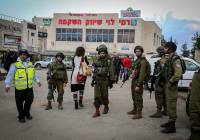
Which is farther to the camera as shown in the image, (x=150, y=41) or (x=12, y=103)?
(x=150, y=41)

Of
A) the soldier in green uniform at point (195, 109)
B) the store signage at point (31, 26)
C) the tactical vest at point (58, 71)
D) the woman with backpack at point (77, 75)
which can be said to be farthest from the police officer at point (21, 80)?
the store signage at point (31, 26)

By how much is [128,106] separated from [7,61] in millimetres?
8457

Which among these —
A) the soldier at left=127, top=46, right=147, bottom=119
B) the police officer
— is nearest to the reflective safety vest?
the police officer

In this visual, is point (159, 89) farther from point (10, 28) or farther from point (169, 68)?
point (10, 28)

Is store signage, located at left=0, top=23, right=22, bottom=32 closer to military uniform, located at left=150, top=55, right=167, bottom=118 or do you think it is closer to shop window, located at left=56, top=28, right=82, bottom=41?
shop window, located at left=56, top=28, right=82, bottom=41

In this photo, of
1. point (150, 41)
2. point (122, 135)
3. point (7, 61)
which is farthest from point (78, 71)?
point (150, 41)

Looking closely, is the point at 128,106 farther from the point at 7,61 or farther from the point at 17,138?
the point at 7,61

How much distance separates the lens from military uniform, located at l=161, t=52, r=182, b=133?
23.9 feet

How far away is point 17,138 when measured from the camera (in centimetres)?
652

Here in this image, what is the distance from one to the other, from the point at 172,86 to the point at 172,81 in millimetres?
205

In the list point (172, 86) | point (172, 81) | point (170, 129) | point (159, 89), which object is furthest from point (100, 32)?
point (170, 129)

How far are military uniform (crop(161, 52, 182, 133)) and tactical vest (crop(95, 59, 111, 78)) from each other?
1.99 metres

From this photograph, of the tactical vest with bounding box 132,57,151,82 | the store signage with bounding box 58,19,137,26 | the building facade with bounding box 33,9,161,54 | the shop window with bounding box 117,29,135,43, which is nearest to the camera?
the tactical vest with bounding box 132,57,151,82

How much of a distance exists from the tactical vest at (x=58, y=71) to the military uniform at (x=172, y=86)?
139 inches
